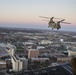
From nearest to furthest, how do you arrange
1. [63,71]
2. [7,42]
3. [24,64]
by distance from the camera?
[63,71]
[24,64]
[7,42]

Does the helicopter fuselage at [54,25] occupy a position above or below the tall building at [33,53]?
above

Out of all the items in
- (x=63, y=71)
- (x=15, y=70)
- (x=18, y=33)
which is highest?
(x=18, y=33)

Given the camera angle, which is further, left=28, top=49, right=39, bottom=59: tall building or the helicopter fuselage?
left=28, top=49, right=39, bottom=59: tall building

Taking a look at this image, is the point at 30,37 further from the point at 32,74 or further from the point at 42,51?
the point at 32,74

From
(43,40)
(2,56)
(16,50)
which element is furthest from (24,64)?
(43,40)

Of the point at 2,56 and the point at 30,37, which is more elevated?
the point at 30,37

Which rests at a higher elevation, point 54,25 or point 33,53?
point 54,25

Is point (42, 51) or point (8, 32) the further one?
point (42, 51)

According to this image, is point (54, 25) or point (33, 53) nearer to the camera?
point (54, 25)

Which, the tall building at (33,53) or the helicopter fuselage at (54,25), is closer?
the helicopter fuselage at (54,25)

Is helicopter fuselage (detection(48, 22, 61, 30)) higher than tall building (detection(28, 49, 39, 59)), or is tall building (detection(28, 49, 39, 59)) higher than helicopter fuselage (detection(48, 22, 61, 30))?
helicopter fuselage (detection(48, 22, 61, 30))

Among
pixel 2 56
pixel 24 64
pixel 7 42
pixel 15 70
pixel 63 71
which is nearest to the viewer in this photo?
pixel 63 71
